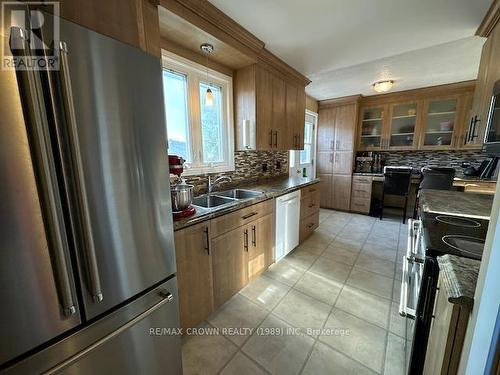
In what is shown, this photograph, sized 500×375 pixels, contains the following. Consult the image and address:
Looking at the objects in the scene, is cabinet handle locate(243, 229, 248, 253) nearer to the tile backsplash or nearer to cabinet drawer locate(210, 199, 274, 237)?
cabinet drawer locate(210, 199, 274, 237)

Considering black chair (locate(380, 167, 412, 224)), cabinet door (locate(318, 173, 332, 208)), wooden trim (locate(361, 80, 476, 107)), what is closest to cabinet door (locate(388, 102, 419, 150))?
wooden trim (locate(361, 80, 476, 107))

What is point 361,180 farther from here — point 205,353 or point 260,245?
point 205,353

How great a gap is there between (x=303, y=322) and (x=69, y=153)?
1.83 metres

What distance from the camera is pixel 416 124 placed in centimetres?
383

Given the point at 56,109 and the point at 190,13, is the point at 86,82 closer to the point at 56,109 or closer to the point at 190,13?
the point at 56,109

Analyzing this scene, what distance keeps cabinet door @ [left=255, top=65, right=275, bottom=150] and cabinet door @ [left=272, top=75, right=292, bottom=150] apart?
2.9 inches

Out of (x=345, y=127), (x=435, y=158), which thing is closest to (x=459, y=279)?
(x=345, y=127)

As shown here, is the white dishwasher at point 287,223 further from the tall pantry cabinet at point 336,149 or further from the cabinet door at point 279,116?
the tall pantry cabinet at point 336,149

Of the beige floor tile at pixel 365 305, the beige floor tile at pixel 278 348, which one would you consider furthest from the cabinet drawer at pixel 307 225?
the beige floor tile at pixel 278 348

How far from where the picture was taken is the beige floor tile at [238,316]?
1.54 m

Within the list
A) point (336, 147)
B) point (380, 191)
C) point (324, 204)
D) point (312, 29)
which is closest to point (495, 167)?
point (380, 191)

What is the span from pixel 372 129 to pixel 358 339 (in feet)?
13.3

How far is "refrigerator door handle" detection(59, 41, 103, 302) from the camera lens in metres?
0.65

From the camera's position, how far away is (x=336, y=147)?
14.7 ft
